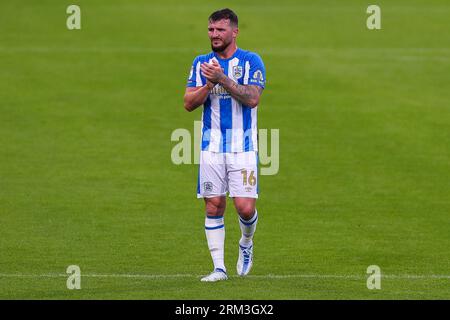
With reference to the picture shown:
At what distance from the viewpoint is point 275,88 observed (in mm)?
31516

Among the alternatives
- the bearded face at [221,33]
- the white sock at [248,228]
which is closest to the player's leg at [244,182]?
the white sock at [248,228]

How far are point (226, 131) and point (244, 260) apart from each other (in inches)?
66.5

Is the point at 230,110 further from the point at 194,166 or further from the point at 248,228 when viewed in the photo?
the point at 194,166

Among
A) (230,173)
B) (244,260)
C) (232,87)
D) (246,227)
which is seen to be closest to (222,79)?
(232,87)

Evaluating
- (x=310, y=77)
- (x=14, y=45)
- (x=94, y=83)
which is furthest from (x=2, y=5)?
(x=310, y=77)

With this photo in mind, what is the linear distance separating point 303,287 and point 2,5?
29.6m

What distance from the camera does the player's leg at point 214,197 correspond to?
13914 millimetres

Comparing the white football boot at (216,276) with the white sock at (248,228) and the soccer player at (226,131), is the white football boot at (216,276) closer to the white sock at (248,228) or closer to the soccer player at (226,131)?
the soccer player at (226,131)

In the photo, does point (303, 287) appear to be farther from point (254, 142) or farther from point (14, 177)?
point (14, 177)

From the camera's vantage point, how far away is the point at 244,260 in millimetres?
14602

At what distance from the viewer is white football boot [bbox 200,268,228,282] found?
1387cm

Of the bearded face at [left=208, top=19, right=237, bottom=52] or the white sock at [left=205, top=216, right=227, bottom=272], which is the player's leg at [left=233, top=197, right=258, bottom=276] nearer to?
the white sock at [left=205, top=216, right=227, bottom=272]

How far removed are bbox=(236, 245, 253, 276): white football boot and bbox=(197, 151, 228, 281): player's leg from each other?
1.77 feet

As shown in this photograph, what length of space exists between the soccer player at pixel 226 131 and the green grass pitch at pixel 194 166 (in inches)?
34.8
